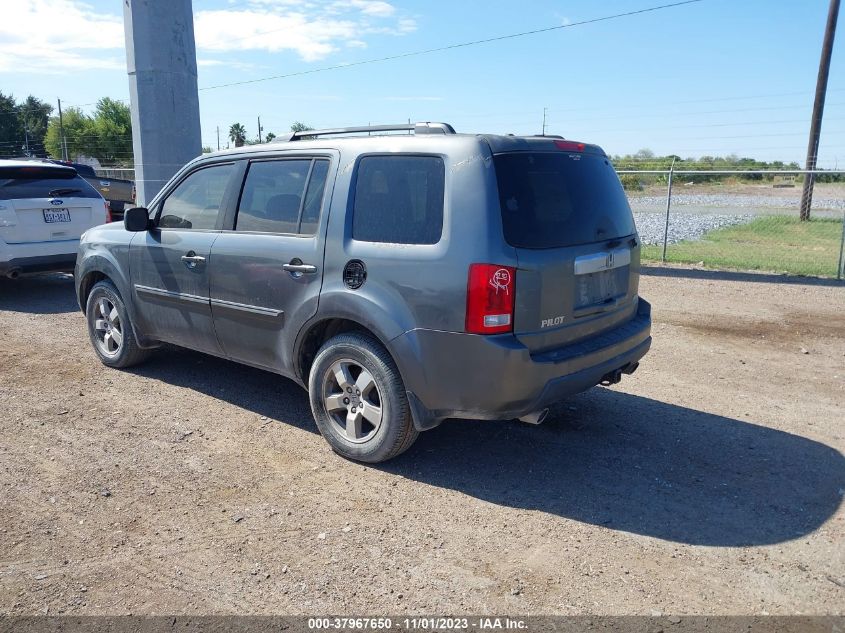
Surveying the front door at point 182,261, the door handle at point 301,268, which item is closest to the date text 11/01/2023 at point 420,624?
the door handle at point 301,268

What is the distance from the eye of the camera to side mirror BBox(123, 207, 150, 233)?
5.37m

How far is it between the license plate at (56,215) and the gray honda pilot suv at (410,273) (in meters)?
4.84

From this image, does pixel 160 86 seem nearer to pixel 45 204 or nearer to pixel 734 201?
pixel 45 204

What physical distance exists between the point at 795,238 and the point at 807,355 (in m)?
11.2

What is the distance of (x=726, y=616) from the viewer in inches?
113

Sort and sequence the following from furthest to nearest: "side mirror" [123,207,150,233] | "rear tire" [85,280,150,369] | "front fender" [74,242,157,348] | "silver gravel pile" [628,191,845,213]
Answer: "silver gravel pile" [628,191,845,213] → "rear tire" [85,280,150,369] → "front fender" [74,242,157,348] → "side mirror" [123,207,150,233]

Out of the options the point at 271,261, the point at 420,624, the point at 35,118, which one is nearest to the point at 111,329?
the point at 271,261

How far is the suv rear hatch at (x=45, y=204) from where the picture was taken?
8758 millimetres

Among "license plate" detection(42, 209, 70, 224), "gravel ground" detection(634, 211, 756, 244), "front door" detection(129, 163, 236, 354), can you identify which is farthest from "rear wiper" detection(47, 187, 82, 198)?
"gravel ground" detection(634, 211, 756, 244)

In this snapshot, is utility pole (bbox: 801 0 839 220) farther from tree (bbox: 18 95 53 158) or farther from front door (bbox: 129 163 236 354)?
tree (bbox: 18 95 53 158)

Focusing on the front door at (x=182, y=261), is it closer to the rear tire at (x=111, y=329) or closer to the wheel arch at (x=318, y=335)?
the rear tire at (x=111, y=329)

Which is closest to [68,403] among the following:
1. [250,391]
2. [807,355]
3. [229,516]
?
[250,391]

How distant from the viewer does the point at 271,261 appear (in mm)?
4543

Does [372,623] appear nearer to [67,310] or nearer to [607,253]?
[607,253]
